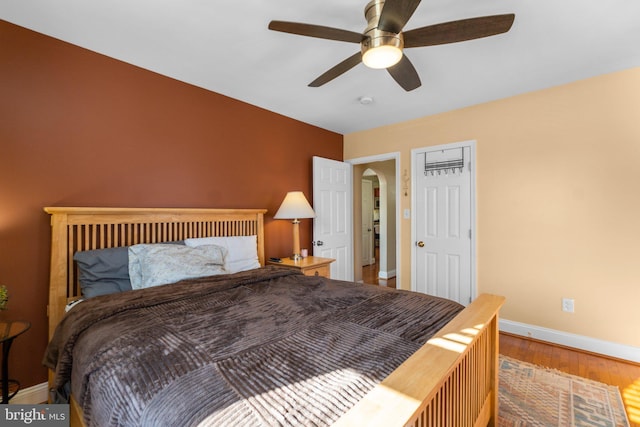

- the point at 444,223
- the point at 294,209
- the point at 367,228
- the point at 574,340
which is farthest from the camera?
the point at 367,228

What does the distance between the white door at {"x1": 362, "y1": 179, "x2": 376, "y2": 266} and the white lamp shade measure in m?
3.92

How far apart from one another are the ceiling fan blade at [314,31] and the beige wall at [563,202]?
7.87 feet

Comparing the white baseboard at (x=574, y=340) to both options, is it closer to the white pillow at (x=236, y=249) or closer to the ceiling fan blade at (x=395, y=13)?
the white pillow at (x=236, y=249)

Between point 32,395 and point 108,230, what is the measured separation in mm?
1186

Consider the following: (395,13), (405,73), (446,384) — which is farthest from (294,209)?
(446,384)

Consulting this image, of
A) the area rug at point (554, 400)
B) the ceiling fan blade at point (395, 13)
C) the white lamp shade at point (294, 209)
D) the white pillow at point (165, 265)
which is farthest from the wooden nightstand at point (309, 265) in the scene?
the ceiling fan blade at point (395, 13)

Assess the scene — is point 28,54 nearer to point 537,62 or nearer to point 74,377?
point 74,377

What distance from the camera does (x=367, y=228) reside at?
727cm

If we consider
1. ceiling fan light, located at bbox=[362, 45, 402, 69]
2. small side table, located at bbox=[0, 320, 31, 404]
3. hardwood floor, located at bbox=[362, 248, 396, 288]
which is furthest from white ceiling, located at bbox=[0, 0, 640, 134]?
hardwood floor, located at bbox=[362, 248, 396, 288]

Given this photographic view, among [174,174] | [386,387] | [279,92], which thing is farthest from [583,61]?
[174,174]

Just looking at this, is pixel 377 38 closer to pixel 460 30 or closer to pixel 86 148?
pixel 460 30

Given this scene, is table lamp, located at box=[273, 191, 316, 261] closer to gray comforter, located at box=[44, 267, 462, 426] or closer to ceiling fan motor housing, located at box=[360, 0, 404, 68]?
gray comforter, located at box=[44, 267, 462, 426]

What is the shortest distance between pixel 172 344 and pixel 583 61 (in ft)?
11.7

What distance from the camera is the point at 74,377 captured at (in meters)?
1.31
